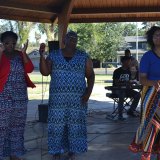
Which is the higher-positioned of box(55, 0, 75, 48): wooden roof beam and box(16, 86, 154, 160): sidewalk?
box(55, 0, 75, 48): wooden roof beam

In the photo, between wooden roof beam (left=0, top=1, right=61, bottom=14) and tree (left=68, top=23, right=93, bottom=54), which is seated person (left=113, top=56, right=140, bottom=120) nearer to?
wooden roof beam (left=0, top=1, right=61, bottom=14)

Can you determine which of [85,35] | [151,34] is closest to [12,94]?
[151,34]

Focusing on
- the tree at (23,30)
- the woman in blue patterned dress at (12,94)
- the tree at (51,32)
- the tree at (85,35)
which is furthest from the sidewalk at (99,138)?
the tree at (85,35)

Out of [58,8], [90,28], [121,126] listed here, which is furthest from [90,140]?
[90,28]

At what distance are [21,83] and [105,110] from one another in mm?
6572

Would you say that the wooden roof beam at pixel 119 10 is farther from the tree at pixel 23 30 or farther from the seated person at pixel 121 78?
the tree at pixel 23 30

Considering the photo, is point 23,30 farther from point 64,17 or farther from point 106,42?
point 106,42

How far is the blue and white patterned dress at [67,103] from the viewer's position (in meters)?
5.41

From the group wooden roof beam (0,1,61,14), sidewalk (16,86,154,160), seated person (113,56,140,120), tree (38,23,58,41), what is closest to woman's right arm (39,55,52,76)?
sidewalk (16,86,154,160)

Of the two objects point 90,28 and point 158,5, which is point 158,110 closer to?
point 158,5

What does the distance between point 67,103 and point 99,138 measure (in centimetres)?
216

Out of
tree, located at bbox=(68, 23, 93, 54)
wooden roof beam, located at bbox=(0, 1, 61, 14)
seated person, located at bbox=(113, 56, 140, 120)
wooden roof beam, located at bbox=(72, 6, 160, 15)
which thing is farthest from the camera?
tree, located at bbox=(68, 23, 93, 54)

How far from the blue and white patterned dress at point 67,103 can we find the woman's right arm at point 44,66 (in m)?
0.06

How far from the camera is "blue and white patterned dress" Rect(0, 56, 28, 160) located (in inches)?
211
